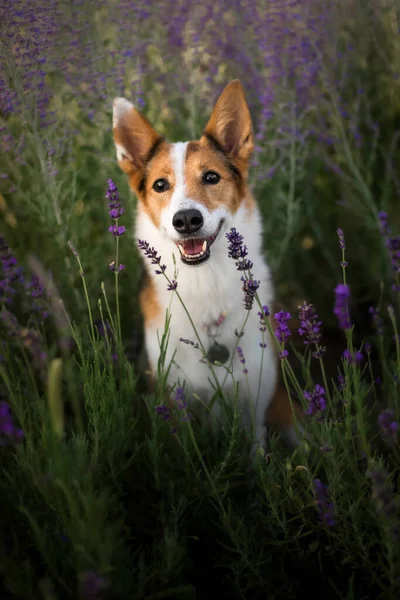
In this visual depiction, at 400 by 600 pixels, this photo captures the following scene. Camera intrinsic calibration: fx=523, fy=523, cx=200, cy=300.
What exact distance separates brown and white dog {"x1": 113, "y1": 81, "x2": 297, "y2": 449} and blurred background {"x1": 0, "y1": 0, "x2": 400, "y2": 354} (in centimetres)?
50

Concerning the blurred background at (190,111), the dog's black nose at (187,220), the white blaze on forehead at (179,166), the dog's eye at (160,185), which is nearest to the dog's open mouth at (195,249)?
the dog's black nose at (187,220)

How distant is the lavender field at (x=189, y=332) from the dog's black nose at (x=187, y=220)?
1.58 feet

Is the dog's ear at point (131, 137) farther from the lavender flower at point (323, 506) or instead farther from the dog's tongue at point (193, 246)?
the lavender flower at point (323, 506)

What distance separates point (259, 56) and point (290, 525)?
346 centimetres

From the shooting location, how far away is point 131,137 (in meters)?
2.87

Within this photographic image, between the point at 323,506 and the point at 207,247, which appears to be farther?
the point at 207,247

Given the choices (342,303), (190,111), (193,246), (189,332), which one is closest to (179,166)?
(193,246)

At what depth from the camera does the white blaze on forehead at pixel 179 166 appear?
2641mm

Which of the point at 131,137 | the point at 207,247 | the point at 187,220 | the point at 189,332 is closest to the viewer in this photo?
the point at 187,220

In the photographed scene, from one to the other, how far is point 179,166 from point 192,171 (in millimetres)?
77

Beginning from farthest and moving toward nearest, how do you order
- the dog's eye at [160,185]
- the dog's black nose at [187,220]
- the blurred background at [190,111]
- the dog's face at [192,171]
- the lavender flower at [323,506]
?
the blurred background at [190,111]
the dog's eye at [160,185]
the dog's face at [192,171]
the dog's black nose at [187,220]
the lavender flower at [323,506]

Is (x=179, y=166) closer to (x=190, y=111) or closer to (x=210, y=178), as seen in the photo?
(x=210, y=178)

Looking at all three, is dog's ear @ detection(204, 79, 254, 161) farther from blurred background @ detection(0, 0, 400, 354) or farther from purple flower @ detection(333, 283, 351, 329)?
purple flower @ detection(333, 283, 351, 329)

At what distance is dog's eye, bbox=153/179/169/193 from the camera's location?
9.04 ft
